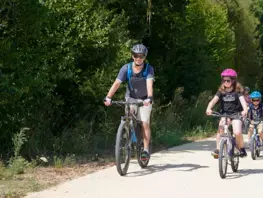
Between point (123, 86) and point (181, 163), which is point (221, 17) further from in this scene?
point (181, 163)

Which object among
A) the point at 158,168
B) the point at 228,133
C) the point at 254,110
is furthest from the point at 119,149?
the point at 254,110

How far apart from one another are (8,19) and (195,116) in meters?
10.1

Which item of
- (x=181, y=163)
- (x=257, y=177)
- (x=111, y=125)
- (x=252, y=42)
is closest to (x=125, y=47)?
(x=111, y=125)

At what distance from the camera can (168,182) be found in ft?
27.2

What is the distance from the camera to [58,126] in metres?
13.2

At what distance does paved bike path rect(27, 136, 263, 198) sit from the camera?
746 cm

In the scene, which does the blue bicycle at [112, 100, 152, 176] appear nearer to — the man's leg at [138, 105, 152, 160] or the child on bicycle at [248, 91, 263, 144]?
the man's leg at [138, 105, 152, 160]

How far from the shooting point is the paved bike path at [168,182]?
7457 mm

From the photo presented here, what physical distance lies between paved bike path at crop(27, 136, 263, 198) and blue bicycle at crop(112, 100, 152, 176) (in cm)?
19

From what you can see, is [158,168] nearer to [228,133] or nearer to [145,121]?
[145,121]

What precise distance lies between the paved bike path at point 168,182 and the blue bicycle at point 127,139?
0.62ft

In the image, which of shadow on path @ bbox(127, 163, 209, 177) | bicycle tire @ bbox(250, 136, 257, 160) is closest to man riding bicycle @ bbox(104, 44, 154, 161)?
shadow on path @ bbox(127, 163, 209, 177)

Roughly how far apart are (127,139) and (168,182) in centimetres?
110

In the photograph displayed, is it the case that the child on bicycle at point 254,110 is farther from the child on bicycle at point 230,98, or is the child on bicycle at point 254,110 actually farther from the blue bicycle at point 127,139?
the blue bicycle at point 127,139
